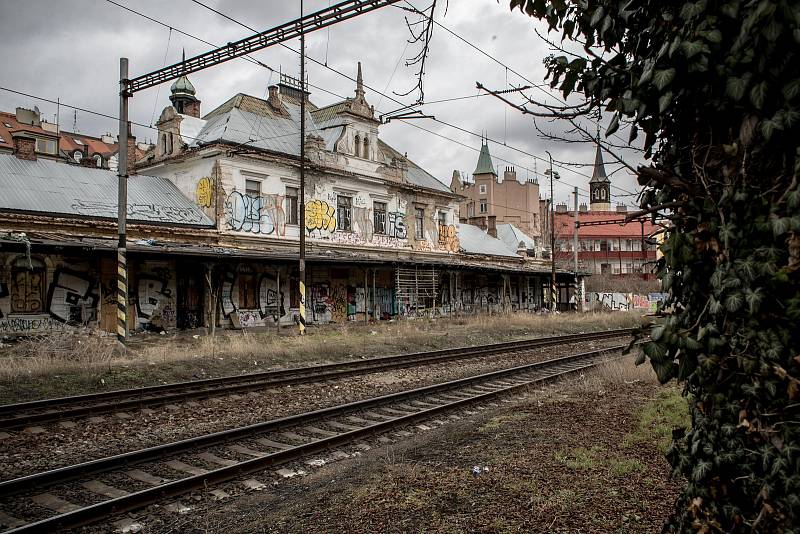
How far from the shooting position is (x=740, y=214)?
2.63 meters

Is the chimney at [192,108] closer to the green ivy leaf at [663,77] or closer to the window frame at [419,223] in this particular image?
the window frame at [419,223]

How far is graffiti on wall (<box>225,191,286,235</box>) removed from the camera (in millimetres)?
27094

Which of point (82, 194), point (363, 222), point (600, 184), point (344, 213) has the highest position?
point (344, 213)

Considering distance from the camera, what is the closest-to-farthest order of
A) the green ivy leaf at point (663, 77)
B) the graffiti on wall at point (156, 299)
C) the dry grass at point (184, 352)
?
the green ivy leaf at point (663, 77) → the dry grass at point (184, 352) → the graffiti on wall at point (156, 299)

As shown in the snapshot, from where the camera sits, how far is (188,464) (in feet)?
24.0

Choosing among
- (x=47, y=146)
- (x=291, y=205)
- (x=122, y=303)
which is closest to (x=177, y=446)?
(x=122, y=303)

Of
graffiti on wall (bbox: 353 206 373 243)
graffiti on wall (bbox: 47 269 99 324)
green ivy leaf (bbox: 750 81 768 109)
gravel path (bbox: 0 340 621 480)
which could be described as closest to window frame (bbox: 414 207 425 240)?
graffiti on wall (bbox: 353 206 373 243)

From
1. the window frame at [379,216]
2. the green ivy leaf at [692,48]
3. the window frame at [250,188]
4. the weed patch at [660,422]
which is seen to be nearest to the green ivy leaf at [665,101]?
the green ivy leaf at [692,48]

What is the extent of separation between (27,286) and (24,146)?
6.79 m

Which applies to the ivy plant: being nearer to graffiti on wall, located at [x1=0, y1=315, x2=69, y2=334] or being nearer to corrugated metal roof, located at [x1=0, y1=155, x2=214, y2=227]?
graffiti on wall, located at [x1=0, y1=315, x2=69, y2=334]

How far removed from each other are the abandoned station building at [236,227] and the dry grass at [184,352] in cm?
259

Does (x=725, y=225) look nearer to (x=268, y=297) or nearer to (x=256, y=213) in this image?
(x=268, y=297)

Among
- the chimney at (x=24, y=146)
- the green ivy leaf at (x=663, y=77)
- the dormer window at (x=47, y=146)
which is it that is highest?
the dormer window at (x=47, y=146)

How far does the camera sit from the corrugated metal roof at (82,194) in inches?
850
